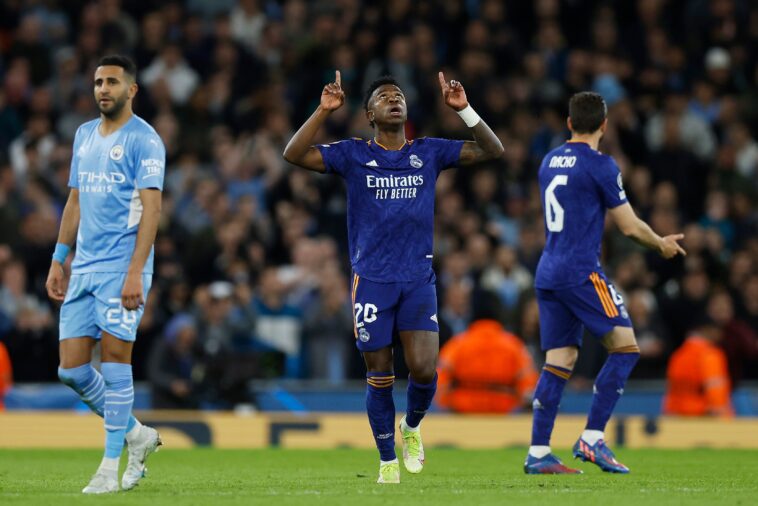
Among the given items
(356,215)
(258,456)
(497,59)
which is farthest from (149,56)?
(356,215)

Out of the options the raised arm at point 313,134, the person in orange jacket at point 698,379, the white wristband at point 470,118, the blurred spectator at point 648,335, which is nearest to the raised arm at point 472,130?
the white wristband at point 470,118

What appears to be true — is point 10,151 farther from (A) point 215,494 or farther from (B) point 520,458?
(A) point 215,494

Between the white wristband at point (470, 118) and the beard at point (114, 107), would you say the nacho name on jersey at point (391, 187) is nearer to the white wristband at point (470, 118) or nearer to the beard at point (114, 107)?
the white wristband at point (470, 118)

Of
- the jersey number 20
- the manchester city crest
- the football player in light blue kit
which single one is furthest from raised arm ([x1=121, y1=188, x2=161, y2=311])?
the jersey number 20

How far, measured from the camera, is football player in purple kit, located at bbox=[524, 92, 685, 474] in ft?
32.6

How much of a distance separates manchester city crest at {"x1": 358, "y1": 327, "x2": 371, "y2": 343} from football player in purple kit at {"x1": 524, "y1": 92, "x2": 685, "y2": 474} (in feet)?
5.78

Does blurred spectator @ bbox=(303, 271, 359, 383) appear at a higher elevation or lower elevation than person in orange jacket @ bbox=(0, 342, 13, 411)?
higher

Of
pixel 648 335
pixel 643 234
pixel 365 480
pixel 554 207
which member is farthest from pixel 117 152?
pixel 648 335

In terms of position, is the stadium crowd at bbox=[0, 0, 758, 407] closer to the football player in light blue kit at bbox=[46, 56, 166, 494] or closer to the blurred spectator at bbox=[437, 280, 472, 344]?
the blurred spectator at bbox=[437, 280, 472, 344]

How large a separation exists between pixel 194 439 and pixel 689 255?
6386 mm

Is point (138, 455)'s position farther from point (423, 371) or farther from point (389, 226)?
point (389, 226)

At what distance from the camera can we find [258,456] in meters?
12.4

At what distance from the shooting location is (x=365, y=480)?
30.6 feet

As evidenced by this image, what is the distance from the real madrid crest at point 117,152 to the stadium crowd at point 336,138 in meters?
6.73
